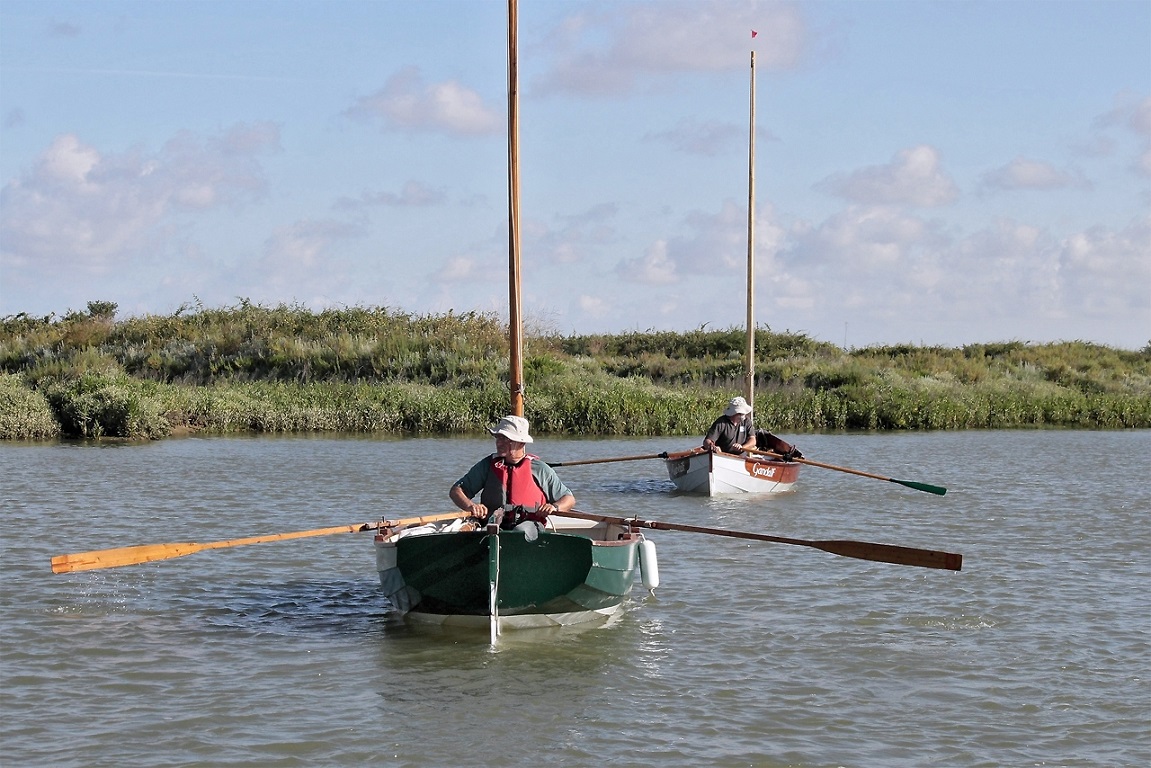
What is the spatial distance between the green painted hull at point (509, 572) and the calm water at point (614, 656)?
331mm

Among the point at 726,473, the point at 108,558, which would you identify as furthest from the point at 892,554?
the point at 726,473

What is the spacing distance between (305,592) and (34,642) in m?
2.65

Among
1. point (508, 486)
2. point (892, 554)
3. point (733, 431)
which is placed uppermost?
point (733, 431)


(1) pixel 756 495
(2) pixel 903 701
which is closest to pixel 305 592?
(2) pixel 903 701

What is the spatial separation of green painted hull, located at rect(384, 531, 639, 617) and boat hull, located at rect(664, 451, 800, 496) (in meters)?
8.93

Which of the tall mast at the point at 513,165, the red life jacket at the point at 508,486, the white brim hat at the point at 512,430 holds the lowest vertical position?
the red life jacket at the point at 508,486

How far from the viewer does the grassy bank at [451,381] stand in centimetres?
Answer: 3067

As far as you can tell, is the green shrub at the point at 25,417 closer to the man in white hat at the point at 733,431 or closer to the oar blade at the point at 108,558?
the man in white hat at the point at 733,431

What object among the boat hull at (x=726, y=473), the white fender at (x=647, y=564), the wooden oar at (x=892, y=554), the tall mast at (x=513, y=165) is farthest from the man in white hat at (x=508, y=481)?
the boat hull at (x=726, y=473)

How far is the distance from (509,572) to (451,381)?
27.4m

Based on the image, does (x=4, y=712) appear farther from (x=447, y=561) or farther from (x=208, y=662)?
(x=447, y=561)

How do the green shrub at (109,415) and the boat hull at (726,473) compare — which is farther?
the green shrub at (109,415)

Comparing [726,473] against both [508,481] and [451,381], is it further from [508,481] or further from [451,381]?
[451,381]

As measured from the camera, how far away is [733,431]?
2014cm
